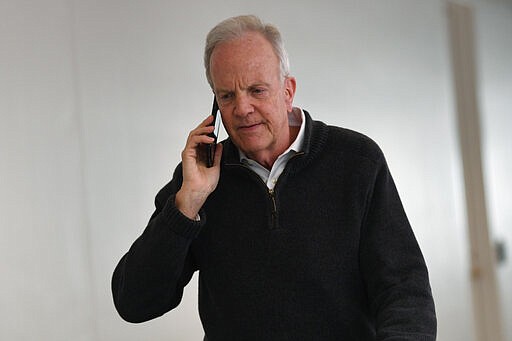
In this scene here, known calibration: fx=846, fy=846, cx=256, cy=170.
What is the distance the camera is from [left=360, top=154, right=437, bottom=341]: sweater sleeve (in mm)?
1714

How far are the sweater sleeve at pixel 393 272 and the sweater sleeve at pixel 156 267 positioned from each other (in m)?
0.37

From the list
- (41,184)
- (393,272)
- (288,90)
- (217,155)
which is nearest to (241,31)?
(288,90)

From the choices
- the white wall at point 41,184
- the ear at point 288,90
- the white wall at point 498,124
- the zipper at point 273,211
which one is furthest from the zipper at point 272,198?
the white wall at point 498,124

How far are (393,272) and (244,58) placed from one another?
21.8 inches

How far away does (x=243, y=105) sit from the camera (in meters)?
1.80

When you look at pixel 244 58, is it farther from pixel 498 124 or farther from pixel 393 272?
pixel 498 124

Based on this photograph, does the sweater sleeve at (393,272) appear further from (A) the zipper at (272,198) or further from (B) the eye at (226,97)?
(B) the eye at (226,97)

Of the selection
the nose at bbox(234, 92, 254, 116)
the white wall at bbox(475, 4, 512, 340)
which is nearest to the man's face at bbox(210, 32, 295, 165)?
the nose at bbox(234, 92, 254, 116)

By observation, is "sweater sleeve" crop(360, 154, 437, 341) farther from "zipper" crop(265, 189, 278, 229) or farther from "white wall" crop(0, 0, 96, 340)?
"white wall" crop(0, 0, 96, 340)

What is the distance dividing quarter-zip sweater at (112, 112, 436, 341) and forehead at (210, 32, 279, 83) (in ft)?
0.67

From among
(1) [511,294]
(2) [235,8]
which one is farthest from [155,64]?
(1) [511,294]

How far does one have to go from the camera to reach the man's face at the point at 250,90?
5.93 feet

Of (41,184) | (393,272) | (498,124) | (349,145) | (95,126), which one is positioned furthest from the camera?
(498,124)

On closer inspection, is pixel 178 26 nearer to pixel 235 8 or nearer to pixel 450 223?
pixel 235 8
